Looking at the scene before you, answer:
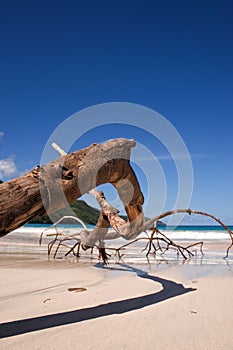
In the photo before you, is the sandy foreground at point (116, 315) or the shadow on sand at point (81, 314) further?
the shadow on sand at point (81, 314)

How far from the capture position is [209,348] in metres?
2.21

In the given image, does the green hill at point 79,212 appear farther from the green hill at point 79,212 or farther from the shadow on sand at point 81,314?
the shadow on sand at point 81,314

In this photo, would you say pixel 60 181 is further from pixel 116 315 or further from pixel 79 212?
pixel 79 212

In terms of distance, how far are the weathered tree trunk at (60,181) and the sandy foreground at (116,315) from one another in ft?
3.03

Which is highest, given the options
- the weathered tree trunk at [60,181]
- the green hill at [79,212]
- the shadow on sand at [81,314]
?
the green hill at [79,212]

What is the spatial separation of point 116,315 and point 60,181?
142 cm

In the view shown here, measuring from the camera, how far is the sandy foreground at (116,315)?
2.31 meters

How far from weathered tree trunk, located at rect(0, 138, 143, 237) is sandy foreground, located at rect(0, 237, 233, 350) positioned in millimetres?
922

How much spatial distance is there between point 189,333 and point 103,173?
170 cm

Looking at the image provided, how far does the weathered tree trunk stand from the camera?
8.15 feet

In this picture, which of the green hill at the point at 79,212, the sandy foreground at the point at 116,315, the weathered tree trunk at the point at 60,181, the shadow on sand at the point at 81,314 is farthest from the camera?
the green hill at the point at 79,212

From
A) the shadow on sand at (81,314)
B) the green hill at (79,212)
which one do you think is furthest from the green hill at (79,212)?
the shadow on sand at (81,314)

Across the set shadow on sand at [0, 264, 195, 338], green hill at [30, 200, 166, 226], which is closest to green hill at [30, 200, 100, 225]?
green hill at [30, 200, 166, 226]

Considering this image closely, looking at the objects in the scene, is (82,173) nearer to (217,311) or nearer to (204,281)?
(217,311)
